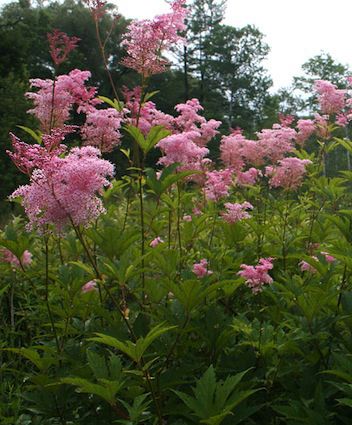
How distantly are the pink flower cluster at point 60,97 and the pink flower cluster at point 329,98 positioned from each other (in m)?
2.07

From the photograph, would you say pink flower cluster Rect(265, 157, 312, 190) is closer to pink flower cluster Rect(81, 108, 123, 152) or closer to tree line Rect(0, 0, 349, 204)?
pink flower cluster Rect(81, 108, 123, 152)

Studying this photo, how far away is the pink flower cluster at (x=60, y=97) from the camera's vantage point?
382cm

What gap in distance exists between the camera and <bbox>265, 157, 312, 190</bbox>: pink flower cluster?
15.5 feet

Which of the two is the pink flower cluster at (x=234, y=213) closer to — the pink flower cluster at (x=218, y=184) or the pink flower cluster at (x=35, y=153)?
the pink flower cluster at (x=218, y=184)

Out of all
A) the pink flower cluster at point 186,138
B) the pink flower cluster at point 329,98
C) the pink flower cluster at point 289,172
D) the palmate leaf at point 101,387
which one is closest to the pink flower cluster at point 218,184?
the pink flower cluster at point 186,138

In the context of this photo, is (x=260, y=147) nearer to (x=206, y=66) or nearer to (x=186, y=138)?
(x=186, y=138)

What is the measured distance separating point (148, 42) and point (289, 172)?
6.88 ft

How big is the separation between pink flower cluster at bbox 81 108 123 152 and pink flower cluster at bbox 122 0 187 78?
45 centimetres

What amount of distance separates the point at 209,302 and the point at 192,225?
43.4 inches

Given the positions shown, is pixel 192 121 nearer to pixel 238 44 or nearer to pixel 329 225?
pixel 329 225

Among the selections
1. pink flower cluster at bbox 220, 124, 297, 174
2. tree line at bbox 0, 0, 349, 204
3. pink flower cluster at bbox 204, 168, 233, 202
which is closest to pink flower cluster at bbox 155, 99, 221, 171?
pink flower cluster at bbox 204, 168, 233, 202

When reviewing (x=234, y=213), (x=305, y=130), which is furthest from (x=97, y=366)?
(x=305, y=130)

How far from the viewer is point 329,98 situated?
480 centimetres

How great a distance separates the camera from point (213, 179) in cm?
456
